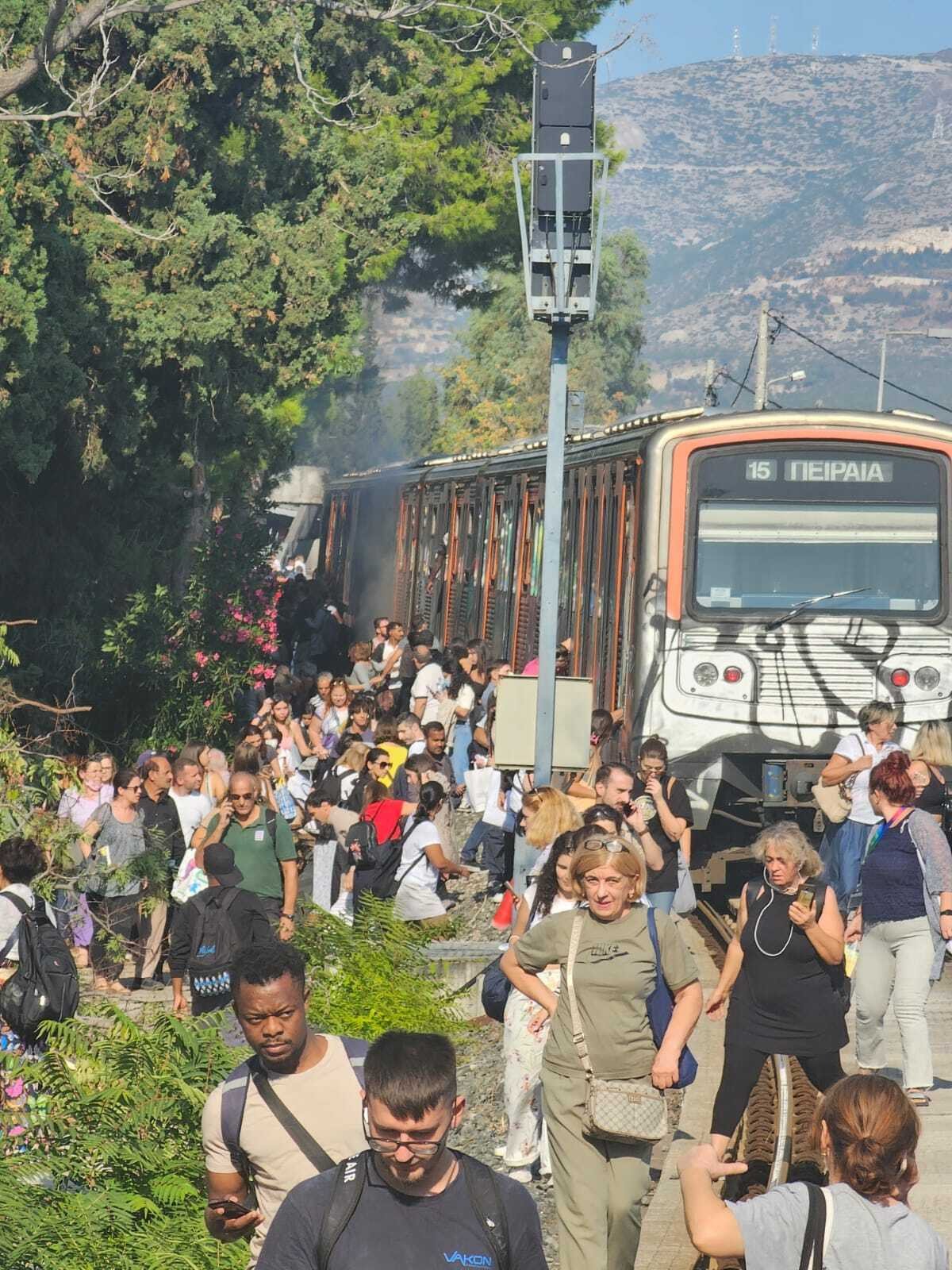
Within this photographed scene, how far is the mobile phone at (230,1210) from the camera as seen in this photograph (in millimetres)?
4535

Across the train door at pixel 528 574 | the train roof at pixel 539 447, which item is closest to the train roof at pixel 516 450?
the train roof at pixel 539 447

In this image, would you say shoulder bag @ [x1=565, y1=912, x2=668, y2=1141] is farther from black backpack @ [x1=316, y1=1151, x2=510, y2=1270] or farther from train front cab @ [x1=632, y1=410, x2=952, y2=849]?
train front cab @ [x1=632, y1=410, x2=952, y2=849]

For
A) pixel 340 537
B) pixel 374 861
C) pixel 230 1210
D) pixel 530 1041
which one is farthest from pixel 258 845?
pixel 340 537

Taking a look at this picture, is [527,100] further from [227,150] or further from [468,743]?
[468,743]

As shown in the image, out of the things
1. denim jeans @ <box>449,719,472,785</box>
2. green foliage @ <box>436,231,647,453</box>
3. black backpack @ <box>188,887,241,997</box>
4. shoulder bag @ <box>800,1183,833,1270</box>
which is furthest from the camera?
green foliage @ <box>436,231,647,453</box>

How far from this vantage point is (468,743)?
733 inches

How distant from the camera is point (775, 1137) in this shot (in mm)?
8539

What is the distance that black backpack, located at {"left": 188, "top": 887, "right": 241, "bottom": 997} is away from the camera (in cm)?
920

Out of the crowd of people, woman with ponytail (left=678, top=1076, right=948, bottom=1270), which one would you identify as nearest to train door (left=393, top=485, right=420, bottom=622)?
the crowd of people

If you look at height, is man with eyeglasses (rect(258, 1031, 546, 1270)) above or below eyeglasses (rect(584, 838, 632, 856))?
below

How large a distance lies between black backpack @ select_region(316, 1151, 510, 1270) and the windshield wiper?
11390 millimetres

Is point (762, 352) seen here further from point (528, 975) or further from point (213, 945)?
point (528, 975)

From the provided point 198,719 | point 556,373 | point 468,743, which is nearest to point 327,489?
point 198,719

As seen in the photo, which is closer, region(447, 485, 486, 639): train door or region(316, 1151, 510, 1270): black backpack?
region(316, 1151, 510, 1270): black backpack
